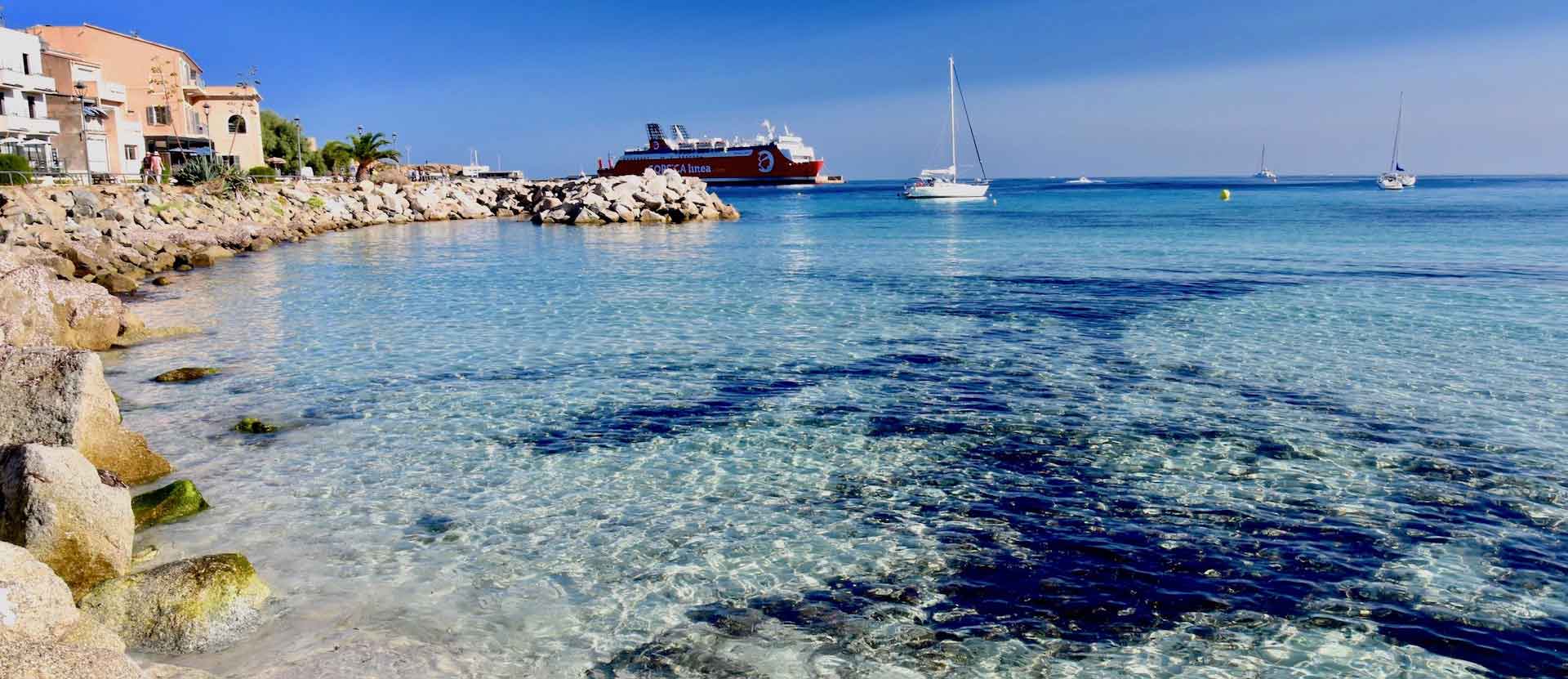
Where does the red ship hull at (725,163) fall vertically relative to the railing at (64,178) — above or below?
above

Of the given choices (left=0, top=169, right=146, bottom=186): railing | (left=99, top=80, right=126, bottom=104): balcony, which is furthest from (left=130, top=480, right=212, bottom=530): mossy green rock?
(left=99, top=80, right=126, bottom=104): balcony

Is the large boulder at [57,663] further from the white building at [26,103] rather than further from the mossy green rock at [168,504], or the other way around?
the white building at [26,103]

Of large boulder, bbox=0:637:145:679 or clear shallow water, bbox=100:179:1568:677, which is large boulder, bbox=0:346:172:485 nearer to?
clear shallow water, bbox=100:179:1568:677

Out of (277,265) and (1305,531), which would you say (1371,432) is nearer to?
(1305,531)

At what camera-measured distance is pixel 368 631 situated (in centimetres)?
568

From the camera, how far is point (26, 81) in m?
45.7

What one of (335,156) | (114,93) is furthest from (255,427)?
(335,156)

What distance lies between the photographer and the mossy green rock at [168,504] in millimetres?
7305

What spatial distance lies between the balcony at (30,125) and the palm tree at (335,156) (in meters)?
36.5

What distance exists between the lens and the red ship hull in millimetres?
135875

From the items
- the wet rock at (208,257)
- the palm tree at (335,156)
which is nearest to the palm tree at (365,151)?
the palm tree at (335,156)

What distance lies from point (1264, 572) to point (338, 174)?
3662 inches

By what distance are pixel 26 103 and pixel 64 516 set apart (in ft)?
175

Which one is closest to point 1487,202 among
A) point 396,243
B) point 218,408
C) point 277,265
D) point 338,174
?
point 396,243
